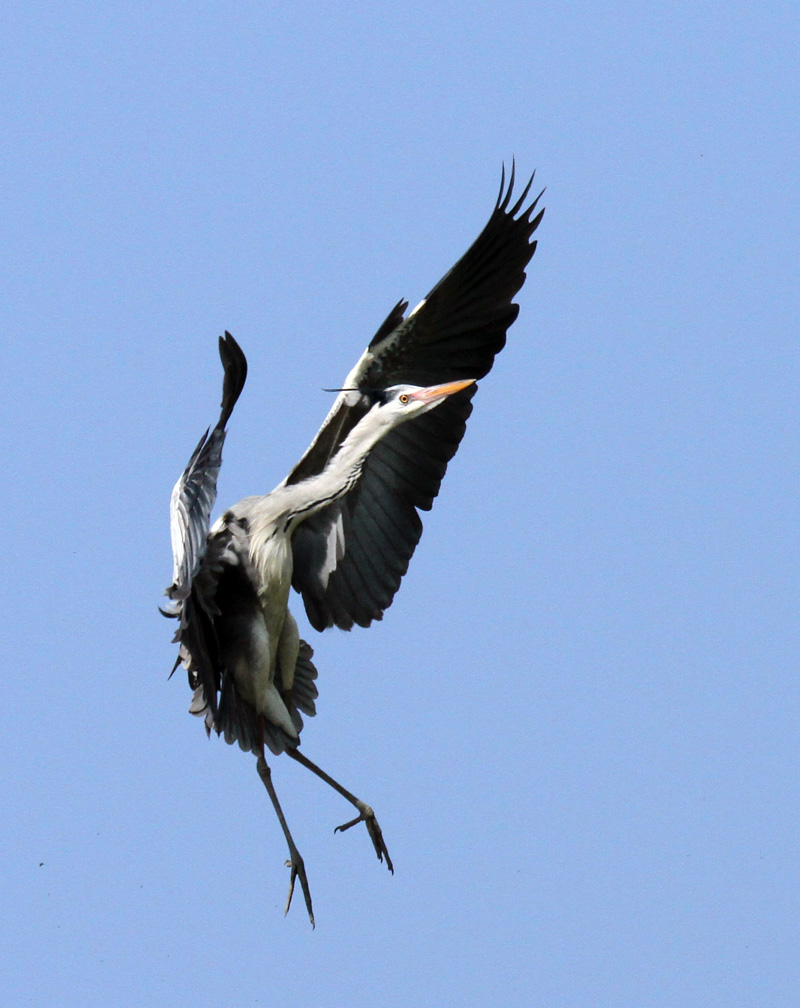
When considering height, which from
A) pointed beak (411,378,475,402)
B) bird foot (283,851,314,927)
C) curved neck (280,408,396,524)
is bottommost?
bird foot (283,851,314,927)

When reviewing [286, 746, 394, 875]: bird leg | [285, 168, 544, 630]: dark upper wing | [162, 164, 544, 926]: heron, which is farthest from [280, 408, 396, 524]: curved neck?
[286, 746, 394, 875]: bird leg

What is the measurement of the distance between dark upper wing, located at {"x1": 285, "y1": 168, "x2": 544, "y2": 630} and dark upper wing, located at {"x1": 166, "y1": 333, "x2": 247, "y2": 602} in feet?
1.77

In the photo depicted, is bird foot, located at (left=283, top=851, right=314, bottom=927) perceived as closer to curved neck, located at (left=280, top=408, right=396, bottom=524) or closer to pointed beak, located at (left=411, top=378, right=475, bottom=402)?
curved neck, located at (left=280, top=408, right=396, bottom=524)

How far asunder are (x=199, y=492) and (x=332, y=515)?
773 millimetres

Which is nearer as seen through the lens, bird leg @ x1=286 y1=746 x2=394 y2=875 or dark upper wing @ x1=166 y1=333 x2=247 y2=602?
dark upper wing @ x1=166 y1=333 x2=247 y2=602

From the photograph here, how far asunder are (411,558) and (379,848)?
4.33 feet

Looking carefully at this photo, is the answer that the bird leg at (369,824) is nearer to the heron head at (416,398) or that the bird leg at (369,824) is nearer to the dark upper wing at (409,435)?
the dark upper wing at (409,435)

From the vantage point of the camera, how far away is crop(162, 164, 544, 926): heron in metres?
6.43

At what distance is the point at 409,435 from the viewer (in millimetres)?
6996

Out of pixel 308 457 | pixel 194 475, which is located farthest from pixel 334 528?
pixel 194 475

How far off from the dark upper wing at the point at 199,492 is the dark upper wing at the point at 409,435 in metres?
0.54

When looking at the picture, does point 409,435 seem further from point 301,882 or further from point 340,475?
point 301,882

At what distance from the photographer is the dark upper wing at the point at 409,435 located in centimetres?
687

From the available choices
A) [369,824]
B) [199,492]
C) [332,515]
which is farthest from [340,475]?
[369,824]
